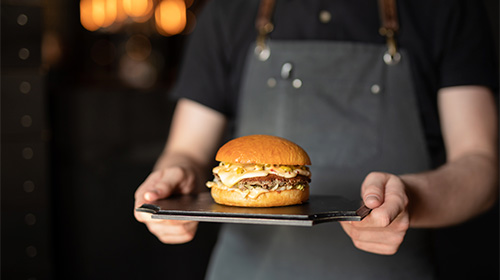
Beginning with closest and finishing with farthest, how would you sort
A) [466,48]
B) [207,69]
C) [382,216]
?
[382,216], [466,48], [207,69]

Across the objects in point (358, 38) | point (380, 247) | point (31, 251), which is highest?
point (358, 38)

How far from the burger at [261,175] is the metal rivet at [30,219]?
193 centimetres

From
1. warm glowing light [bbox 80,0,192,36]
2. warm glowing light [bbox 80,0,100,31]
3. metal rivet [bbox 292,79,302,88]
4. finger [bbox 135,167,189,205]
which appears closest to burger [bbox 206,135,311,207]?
finger [bbox 135,167,189,205]

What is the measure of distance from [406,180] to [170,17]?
4644 millimetres

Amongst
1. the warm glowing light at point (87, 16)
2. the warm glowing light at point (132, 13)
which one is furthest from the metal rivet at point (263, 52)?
the warm glowing light at point (87, 16)

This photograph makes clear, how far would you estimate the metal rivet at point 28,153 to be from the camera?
2736 mm

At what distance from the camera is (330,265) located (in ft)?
4.44

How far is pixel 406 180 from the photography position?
1101mm

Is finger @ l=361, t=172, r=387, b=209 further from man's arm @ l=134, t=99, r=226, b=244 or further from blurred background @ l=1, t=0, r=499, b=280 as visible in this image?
blurred background @ l=1, t=0, r=499, b=280

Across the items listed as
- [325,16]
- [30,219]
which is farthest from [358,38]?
[30,219]

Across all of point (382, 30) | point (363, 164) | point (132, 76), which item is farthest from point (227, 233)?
point (132, 76)

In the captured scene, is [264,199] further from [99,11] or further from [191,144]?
[99,11]

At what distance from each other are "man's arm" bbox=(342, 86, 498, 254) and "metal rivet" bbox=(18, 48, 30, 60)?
2.12 m

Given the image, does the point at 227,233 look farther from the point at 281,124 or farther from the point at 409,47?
the point at 409,47
